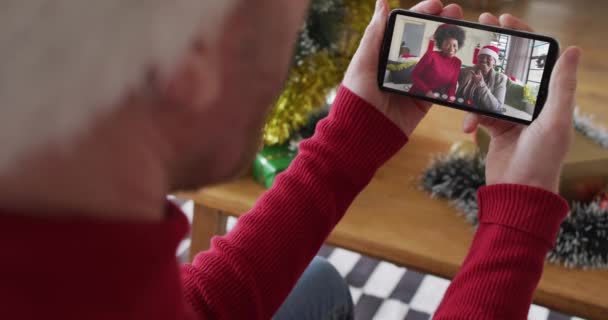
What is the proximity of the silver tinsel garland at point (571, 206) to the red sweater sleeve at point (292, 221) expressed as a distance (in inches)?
7.9

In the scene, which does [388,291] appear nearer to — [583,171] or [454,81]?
[583,171]

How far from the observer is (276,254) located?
681 mm

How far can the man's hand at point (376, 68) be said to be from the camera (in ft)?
2.52

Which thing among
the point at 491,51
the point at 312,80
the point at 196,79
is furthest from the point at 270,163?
the point at 196,79

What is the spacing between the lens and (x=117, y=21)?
0.91 feet

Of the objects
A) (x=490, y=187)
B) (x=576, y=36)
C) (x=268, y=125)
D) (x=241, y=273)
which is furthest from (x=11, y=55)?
(x=576, y=36)

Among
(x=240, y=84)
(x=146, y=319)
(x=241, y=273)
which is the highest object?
(x=240, y=84)

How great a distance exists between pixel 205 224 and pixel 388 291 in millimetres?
519

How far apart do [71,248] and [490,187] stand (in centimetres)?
51

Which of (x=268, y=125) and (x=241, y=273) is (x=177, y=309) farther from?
(x=268, y=125)

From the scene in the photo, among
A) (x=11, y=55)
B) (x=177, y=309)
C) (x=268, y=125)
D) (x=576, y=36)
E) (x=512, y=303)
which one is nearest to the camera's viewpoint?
(x=11, y=55)

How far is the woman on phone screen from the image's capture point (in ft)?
2.48

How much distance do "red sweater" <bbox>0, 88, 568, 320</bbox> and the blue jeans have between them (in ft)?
0.45

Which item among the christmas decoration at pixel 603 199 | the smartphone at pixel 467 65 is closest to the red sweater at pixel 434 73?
the smartphone at pixel 467 65
